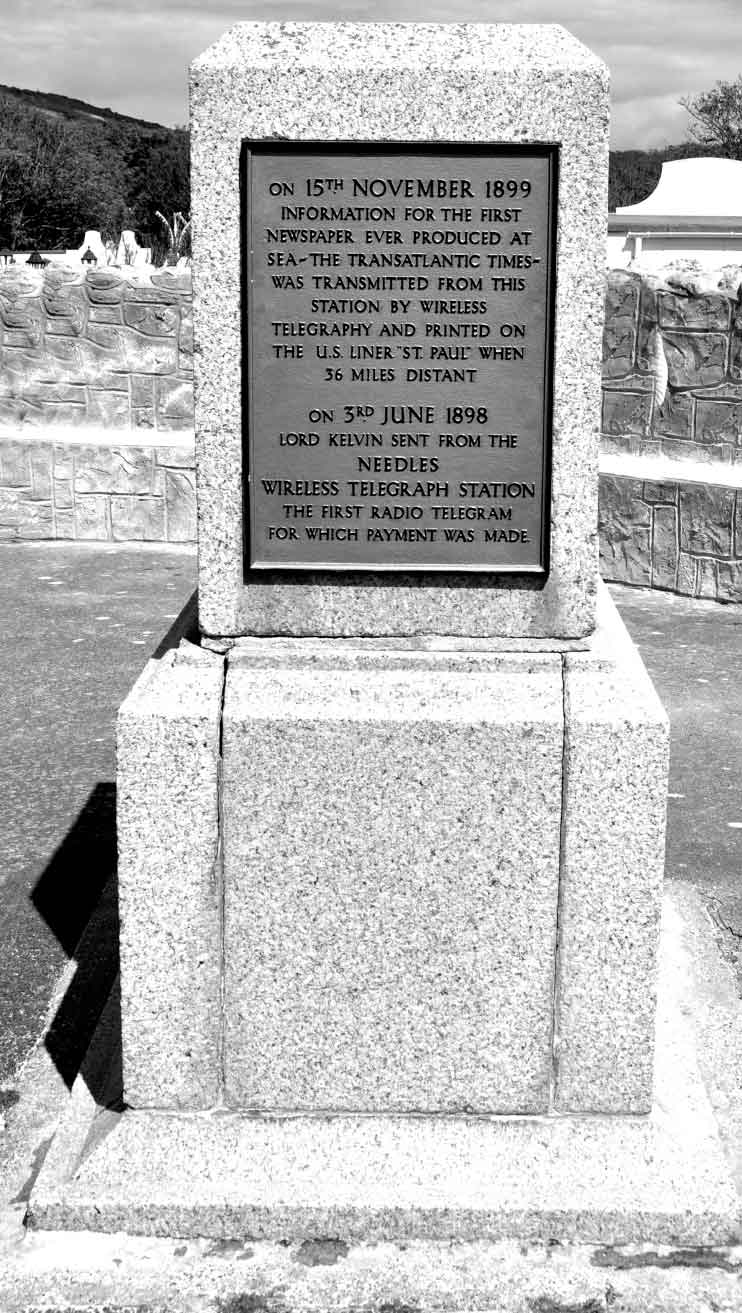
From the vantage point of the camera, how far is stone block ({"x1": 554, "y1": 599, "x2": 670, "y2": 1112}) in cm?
291

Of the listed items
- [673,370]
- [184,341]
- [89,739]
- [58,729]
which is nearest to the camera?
[89,739]

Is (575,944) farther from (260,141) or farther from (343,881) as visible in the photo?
(260,141)

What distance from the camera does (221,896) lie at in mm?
3021

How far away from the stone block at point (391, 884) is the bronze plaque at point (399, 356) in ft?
0.94

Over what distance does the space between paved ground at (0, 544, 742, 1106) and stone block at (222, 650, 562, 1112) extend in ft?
2.63

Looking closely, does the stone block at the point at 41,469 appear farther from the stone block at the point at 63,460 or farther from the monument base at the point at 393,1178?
the monument base at the point at 393,1178

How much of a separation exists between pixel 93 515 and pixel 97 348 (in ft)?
3.83

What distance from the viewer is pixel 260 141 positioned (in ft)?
9.30

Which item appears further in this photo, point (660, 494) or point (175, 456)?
point (175, 456)

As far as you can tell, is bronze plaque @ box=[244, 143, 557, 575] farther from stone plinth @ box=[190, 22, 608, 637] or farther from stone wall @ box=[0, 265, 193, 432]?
stone wall @ box=[0, 265, 193, 432]

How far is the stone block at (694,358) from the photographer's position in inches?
332

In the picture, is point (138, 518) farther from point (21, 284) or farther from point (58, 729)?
point (58, 729)

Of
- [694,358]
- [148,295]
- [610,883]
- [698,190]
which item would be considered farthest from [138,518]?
[698,190]

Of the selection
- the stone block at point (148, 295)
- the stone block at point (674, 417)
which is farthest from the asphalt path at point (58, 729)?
the stone block at point (674, 417)
